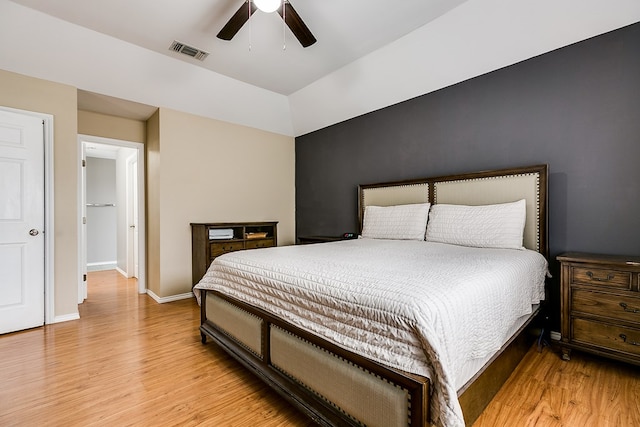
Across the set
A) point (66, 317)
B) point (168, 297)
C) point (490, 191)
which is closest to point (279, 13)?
point (490, 191)

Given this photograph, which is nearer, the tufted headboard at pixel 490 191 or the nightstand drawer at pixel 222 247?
the tufted headboard at pixel 490 191

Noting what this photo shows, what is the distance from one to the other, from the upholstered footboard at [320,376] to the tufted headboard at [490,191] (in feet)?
7.12

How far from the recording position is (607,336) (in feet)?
6.52

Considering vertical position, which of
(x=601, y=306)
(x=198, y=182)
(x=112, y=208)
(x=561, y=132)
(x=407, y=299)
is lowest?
(x=601, y=306)

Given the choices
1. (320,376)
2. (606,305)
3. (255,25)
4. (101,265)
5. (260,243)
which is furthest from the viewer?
(101,265)

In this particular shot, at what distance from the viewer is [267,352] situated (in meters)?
1.78

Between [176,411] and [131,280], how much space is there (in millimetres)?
4218

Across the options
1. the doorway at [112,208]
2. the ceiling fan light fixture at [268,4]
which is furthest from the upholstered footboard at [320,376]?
the doorway at [112,208]

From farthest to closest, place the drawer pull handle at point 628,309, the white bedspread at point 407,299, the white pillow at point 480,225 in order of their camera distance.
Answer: the white pillow at point 480,225
the drawer pull handle at point 628,309
the white bedspread at point 407,299

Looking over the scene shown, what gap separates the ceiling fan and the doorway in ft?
8.91

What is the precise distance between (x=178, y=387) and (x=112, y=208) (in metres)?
6.14

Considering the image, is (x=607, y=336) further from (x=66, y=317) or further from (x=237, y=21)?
(x=66, y=317)

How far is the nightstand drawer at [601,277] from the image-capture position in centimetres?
192

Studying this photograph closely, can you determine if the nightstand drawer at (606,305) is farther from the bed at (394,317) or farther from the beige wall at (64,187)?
the beige wall at (64,187)
